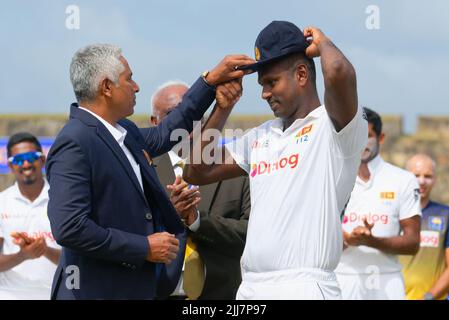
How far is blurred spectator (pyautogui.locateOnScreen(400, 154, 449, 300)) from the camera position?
376 inches

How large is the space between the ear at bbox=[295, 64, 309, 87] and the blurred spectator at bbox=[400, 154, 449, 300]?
15.8ft

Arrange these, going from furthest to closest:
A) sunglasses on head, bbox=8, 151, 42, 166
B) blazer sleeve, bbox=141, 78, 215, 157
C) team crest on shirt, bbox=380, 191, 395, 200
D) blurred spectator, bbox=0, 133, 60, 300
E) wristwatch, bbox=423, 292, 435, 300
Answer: wristwatch, bbox=423, 292, 435, 300 < sunglasses on head, bbox=8, 151, 42, 166 < blurred spectator, bbox=0, 133, 60, 300 < team crest on shirt, bbox=380, 191, 395, 200 < blazer sleeve, bbox=141, 78, 215, 157

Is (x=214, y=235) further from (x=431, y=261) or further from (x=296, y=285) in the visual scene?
(x=431, y=261)

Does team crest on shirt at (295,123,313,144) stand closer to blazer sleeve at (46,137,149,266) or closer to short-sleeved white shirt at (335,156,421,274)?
blazer sleeve at (46,137,149,266)

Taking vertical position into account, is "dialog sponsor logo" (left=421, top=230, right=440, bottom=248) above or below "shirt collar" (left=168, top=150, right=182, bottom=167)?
below

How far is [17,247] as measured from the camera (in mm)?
8641

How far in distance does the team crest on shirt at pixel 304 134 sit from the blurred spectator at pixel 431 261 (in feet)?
15.8

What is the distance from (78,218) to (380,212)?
13.8 feet

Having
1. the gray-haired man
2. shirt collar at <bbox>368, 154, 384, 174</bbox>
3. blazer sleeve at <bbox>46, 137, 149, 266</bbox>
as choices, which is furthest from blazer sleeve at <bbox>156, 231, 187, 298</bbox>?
shirt collar at <bbox>368, 154, 384, 174</bbox>

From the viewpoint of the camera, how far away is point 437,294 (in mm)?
9484

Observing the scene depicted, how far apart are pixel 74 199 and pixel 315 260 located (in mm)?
1275

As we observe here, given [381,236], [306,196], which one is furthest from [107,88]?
[381,236]

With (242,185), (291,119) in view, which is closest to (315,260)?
(291,119)

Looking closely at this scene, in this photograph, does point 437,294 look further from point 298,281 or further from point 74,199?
point 74,199
